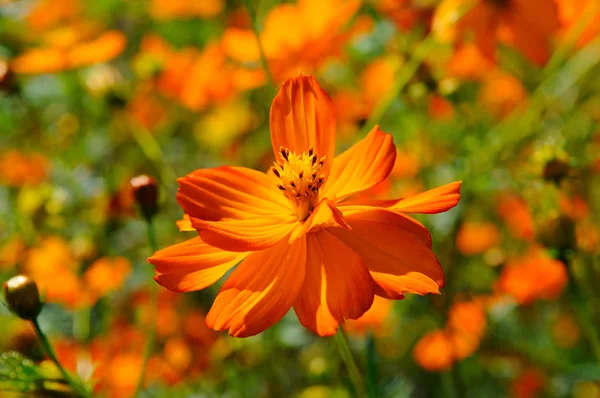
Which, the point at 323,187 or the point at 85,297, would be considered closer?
the point at 323,187

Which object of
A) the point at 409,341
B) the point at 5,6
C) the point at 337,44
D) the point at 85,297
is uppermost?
the point at 5,6

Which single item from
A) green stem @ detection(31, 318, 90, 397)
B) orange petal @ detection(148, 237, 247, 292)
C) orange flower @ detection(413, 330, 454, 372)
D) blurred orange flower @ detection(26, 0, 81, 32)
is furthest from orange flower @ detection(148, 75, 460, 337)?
blurred orange flower @ detection(26, 0, 81, 32)

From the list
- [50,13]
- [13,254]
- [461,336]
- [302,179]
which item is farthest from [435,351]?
[50,13]

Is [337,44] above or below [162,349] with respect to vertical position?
above

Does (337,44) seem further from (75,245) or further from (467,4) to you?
(75,245)

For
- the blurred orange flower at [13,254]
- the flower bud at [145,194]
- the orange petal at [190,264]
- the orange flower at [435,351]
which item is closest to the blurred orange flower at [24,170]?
the blurred orange flower at [13,254]

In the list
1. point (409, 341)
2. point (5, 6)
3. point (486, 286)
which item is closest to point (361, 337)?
point (409, 341)

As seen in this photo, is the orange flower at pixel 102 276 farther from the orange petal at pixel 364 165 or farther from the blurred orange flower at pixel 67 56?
the orange petal at pixel 364 165
